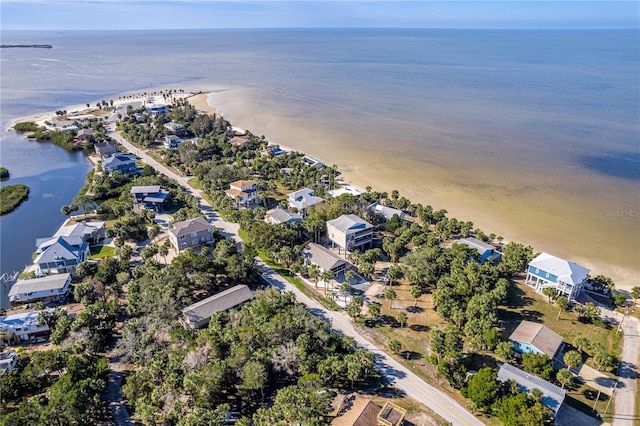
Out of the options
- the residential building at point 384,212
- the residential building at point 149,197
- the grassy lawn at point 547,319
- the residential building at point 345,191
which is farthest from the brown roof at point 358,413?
the residential building at point 149,197

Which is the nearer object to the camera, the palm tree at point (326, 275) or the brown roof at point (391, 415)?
the brown roof at point (391, 415)

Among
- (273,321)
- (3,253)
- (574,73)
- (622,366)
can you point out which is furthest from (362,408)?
(574,73)

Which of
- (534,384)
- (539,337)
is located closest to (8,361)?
(534,384)

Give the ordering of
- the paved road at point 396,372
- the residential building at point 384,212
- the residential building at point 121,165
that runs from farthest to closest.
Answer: the residential building at point 121,165 < the residential building at point 384,212 < the paved road at point 396,372

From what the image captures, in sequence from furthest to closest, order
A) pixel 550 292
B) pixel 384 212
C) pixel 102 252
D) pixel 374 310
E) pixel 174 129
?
pixel 174 129 < pixel 384 212 < pixel 102 252 < pixel 550 292 < pixel 374 310

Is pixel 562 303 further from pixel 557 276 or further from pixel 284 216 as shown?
pixel 284 216

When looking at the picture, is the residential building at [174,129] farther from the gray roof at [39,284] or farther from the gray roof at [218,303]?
the gray roof at [218,303]

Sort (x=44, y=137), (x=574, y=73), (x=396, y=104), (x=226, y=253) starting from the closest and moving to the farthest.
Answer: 1. (x=226, y=253)
2. (x=44, y=137)
3. (x=396, y=104)
4. (x=574, y=73)

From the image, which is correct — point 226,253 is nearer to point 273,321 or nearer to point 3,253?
point 273,321
